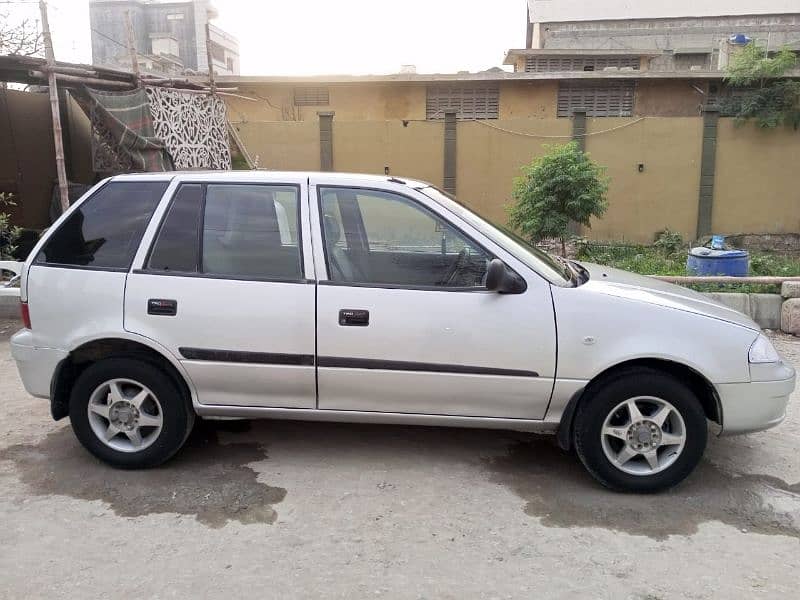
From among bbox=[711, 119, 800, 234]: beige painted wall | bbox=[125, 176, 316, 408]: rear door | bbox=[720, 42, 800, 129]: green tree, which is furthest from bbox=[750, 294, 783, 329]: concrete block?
bbox=[720, 42, 800, 129]: green tree

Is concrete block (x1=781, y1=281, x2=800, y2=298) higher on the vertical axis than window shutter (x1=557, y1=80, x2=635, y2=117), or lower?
lower

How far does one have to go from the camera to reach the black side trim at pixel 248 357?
146 inches

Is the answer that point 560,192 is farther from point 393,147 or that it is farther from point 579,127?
point 393,147

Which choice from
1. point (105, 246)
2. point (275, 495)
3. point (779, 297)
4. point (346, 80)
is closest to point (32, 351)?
point (105, 246)

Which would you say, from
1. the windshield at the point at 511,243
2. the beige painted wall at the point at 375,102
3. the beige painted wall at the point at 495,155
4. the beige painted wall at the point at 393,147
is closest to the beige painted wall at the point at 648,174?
the beige painted wall at the point at 495,155

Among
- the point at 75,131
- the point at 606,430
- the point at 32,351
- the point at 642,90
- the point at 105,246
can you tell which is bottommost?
the point at 606,430

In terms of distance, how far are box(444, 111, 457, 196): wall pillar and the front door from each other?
11.1 metres

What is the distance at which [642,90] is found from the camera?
16.5 m

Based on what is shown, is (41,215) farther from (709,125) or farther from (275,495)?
(709,125)

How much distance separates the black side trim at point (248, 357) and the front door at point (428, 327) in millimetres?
110

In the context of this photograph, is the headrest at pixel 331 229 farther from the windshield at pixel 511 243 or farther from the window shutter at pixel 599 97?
the window shutter at pixel 599 97

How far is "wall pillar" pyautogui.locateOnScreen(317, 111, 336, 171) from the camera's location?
14820 millimetres

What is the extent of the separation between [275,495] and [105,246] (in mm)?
1719

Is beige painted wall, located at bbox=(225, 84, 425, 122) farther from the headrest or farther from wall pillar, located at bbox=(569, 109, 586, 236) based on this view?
the headrest
